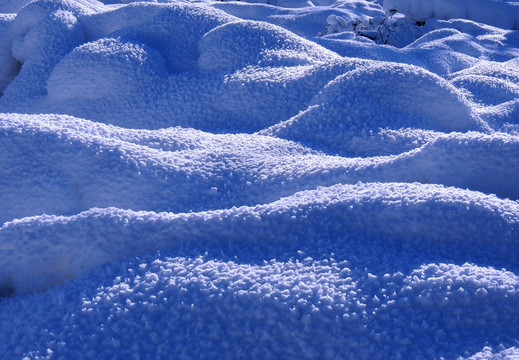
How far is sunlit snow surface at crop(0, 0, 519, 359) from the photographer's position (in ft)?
1.69

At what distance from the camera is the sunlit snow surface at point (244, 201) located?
0.51 meters

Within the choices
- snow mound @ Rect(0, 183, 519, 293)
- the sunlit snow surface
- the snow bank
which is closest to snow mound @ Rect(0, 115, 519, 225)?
the sunlit snow surface

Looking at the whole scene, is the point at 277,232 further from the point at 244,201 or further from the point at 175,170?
the point at 175,170

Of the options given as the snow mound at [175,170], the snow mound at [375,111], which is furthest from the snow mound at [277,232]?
the snow mound at [375,111]

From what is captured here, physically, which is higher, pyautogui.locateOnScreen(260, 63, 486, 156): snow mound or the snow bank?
pyautogui.locateOnScreen(260, 63, 486, 156): snow mound

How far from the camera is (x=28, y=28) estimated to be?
1.63 m

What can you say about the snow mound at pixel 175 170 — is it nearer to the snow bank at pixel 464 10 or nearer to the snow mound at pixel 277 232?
the snow mound at pixel 277 232

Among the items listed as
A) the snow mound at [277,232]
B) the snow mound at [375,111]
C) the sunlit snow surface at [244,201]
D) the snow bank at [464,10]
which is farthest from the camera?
the snow bank at [464,10]

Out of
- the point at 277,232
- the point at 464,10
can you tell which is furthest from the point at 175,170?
the point at 464,10

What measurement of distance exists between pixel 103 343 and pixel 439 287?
36 centimetres

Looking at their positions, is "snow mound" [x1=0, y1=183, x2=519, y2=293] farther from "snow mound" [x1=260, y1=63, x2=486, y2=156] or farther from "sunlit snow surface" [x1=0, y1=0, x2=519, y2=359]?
"snow mound" [x1=260, y1=63, x2=486, y2=156]

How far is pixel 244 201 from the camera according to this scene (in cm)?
84

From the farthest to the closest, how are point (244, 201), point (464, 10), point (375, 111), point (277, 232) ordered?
point (464, 10), point (375, 111), point (244, 201), point (277, 232)

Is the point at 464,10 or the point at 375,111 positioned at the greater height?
the point at 375,111
